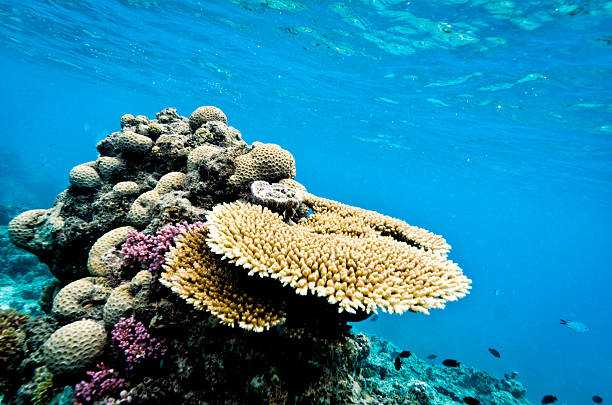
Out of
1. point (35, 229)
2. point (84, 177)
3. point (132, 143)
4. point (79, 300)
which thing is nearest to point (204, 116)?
point (132, 143)

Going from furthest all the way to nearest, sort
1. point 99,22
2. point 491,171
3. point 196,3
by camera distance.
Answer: point 491,171, point 99,22, point 196,3

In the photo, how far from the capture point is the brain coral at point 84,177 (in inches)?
220

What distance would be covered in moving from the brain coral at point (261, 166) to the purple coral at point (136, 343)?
2.57 m

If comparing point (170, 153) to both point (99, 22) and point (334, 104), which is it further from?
point (334, 104)

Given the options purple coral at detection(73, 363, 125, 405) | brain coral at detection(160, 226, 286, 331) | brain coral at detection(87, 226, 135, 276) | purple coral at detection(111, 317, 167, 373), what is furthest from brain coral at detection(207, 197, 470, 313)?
brain coral at detection(87, 226, 135, 276)

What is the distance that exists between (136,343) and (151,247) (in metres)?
1.31

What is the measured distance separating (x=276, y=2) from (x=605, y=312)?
209797 mm

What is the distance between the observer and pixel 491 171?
42281 mm

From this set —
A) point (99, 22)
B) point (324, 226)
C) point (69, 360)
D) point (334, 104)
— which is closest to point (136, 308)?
point (69, 360)

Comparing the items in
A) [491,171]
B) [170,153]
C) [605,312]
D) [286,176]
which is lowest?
[170,153]

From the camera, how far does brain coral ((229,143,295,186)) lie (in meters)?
4.86

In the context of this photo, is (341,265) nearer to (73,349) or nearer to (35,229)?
(73,349)

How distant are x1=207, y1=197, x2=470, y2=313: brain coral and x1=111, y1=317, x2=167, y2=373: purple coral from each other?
1.54 meters

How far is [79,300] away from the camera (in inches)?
160
